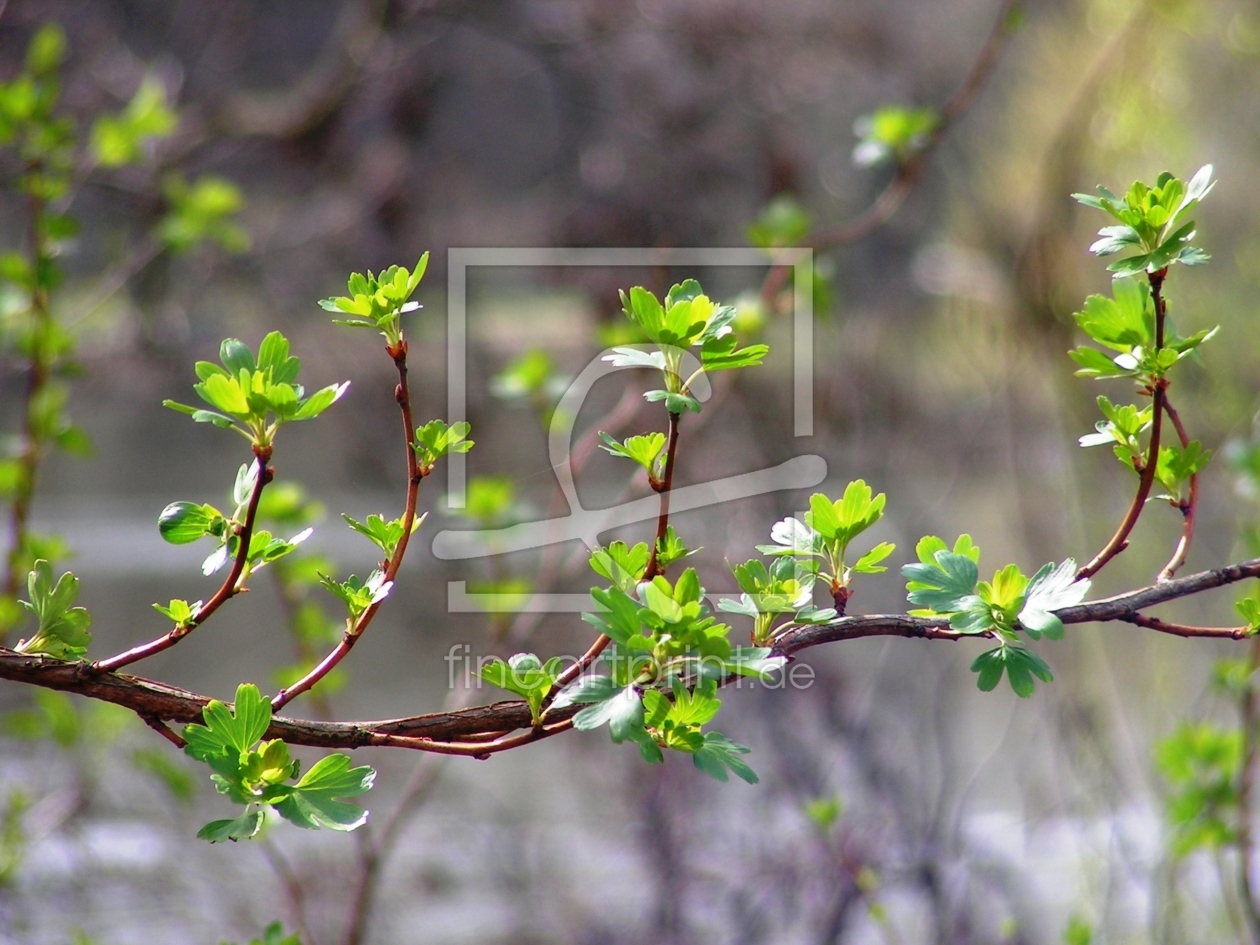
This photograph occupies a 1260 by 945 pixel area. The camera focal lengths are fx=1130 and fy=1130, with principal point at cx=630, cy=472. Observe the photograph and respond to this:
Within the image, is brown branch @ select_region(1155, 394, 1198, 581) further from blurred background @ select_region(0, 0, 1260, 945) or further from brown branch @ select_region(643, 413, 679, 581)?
blurred background @ select_region(0, 0, 1260, 945)

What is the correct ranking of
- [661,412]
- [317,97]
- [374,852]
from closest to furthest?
[374,852] → [661,412] → [317,97]

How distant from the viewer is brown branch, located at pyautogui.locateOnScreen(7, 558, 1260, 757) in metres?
0.35

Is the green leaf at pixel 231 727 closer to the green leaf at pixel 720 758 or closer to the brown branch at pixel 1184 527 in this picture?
the green leaf at pixel 720 758

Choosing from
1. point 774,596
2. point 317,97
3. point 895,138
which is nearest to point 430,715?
point 774,596

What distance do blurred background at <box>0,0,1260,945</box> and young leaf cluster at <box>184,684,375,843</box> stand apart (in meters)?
0.79

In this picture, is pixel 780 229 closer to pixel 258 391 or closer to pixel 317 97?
pixel 258 391

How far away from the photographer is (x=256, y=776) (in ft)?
1.13

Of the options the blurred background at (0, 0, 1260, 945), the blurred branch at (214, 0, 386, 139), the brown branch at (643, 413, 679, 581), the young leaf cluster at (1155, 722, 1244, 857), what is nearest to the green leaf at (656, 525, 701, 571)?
the brown branch at (643, 413, 679, 581)

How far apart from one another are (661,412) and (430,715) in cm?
100

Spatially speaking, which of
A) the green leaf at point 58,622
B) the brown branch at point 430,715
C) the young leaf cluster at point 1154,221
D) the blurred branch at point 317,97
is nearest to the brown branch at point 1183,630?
the brown branch at point 430,715

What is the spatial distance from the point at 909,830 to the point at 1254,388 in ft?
2.25

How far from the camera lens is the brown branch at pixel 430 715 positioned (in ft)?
1.15

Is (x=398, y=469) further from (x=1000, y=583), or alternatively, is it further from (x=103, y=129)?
(x=1000, y=583)

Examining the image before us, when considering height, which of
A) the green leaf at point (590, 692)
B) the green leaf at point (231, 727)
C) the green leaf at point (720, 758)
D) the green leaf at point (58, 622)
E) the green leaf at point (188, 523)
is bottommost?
the green leaf at point (720, 758)
